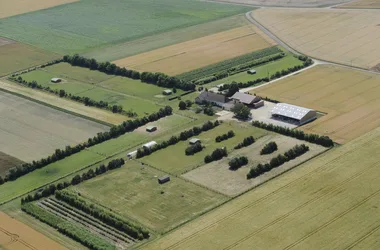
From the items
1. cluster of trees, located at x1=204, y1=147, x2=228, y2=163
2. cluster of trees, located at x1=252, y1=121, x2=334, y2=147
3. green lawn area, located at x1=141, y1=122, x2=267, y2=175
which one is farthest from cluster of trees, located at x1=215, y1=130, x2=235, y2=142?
cluster of trees, located at x1=204, y1=147, x2=228, y2=163

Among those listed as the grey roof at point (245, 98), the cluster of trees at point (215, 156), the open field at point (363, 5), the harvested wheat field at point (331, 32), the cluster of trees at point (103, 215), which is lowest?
the cluster of trees at point (103, 215)

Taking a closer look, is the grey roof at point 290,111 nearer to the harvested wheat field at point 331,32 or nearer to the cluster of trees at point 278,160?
the cluster of trees at point 278,160

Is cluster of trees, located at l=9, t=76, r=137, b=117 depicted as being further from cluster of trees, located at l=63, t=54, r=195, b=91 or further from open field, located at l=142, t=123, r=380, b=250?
open field, located at l=142, t=123, r=380, b=250

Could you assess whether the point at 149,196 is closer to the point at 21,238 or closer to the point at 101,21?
the point at 21,238

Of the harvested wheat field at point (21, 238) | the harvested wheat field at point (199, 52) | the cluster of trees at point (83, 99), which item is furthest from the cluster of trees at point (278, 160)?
the harvested wheat field at point (199, 52)

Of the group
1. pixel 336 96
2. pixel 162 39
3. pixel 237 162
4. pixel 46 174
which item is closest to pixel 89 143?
pixel 46 174
